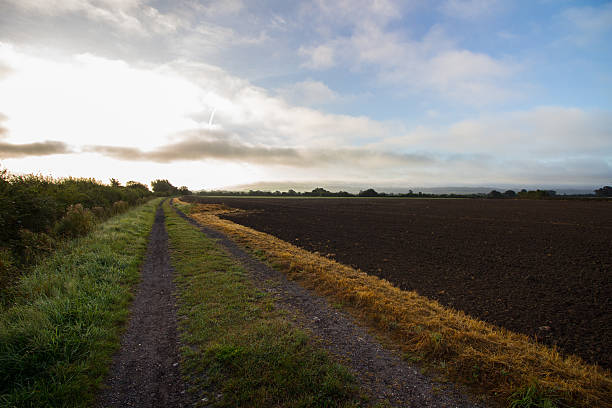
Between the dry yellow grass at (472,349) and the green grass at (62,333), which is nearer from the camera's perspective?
the green grass at (62,333)

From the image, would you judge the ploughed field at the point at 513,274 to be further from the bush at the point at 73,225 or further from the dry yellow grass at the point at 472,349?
the bush at the point at 73,225

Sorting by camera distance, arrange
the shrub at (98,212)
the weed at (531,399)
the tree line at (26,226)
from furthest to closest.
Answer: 1. the shrub at (98,212)
2. the tree line at (26,226)
3. the weed at (531,399)

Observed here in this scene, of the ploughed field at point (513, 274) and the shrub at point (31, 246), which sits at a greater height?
the shrub at point (31, 246)

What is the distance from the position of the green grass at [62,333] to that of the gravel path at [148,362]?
0.25 m

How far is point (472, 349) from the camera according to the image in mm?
4859

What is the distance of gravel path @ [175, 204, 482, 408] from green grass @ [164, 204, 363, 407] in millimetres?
373

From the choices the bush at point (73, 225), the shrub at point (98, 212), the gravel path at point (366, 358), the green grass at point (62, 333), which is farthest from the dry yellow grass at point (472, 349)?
the shrub at point (98, 212)

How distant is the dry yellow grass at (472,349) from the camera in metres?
3.99

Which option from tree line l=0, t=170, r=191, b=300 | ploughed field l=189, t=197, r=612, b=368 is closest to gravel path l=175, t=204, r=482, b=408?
ploughed field l=189, t=197, r=612, b=368

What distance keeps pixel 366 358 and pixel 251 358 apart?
2198 millimetres

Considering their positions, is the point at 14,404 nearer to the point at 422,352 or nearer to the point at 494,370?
the point at 422,352

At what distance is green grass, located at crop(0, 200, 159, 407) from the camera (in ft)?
12.4

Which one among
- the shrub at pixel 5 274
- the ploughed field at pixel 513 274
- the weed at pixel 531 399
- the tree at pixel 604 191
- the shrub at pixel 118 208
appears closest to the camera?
the weed at pixel 531 399

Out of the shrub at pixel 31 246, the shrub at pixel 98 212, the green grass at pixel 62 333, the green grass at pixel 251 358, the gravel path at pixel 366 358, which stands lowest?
the gravel path at pixel 366 358
